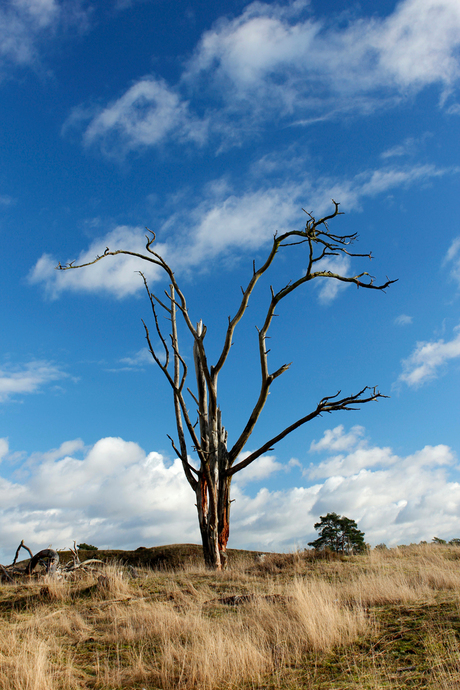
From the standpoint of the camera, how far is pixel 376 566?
981 centimetres

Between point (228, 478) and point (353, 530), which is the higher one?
point (228, 478)

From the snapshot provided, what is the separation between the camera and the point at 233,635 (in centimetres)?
507

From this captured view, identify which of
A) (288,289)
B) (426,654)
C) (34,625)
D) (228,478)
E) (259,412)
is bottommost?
(426,654)

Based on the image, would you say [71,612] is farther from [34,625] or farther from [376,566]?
[376,566]

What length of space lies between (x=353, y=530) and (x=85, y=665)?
1488 cm

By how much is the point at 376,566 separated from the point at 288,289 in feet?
22.3

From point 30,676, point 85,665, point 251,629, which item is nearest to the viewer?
point 30,676

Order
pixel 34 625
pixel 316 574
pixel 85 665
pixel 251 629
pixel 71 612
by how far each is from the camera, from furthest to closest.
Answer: pixel 316 574, pixel 71 612, pixel 34 625, pixel 251 629, pixel 85 665

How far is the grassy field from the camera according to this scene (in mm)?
4188

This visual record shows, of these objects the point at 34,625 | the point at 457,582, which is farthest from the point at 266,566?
the point at 34,625

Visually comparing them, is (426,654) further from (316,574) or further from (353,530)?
(353,530)

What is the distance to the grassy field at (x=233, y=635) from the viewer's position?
13.7 ft

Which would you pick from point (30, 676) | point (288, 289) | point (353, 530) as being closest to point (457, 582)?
point (30, 676)

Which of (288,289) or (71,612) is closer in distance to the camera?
(71,612)
